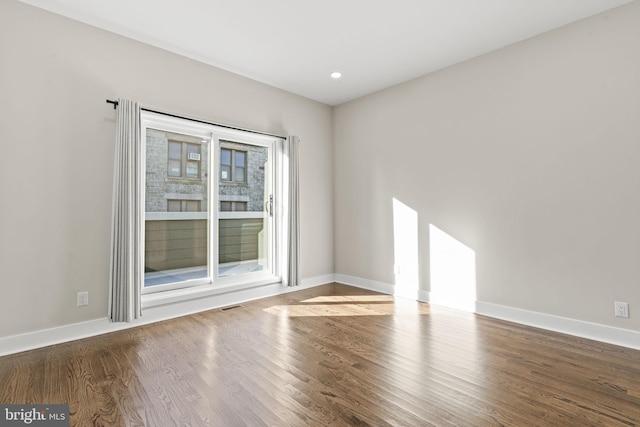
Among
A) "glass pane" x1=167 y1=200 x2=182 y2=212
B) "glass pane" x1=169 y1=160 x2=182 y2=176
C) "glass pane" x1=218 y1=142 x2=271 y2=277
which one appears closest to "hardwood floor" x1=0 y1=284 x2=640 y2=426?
"glass pane" x1=218 y1=142 x2=271 y2=277

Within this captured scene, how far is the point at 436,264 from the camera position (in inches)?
148

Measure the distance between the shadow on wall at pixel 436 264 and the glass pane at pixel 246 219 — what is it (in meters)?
1.77

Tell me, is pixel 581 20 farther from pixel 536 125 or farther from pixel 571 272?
pixel 571 272

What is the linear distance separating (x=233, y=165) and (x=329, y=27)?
194 cm

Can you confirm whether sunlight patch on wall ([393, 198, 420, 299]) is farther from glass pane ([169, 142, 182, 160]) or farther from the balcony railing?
glass pane ([169, 142, 182, 160])

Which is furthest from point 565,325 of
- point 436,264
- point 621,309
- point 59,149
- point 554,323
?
point 59,149

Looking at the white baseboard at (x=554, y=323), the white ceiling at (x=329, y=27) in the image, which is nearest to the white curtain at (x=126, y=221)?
the white ceiling at (x=329, y=27)

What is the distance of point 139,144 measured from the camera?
9.78ft

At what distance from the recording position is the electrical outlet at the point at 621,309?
2.58 meters

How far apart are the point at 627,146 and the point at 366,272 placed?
306 centimetres

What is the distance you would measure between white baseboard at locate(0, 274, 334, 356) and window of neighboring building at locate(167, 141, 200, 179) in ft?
4.65

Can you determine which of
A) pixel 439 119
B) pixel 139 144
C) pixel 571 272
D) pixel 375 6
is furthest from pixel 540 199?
pixel 139 144

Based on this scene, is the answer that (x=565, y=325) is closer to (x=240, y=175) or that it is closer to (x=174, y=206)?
(x=240, y=175)

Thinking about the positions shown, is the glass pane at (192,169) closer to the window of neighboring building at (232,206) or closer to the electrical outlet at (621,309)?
the window of neighboring building at (232,206)
